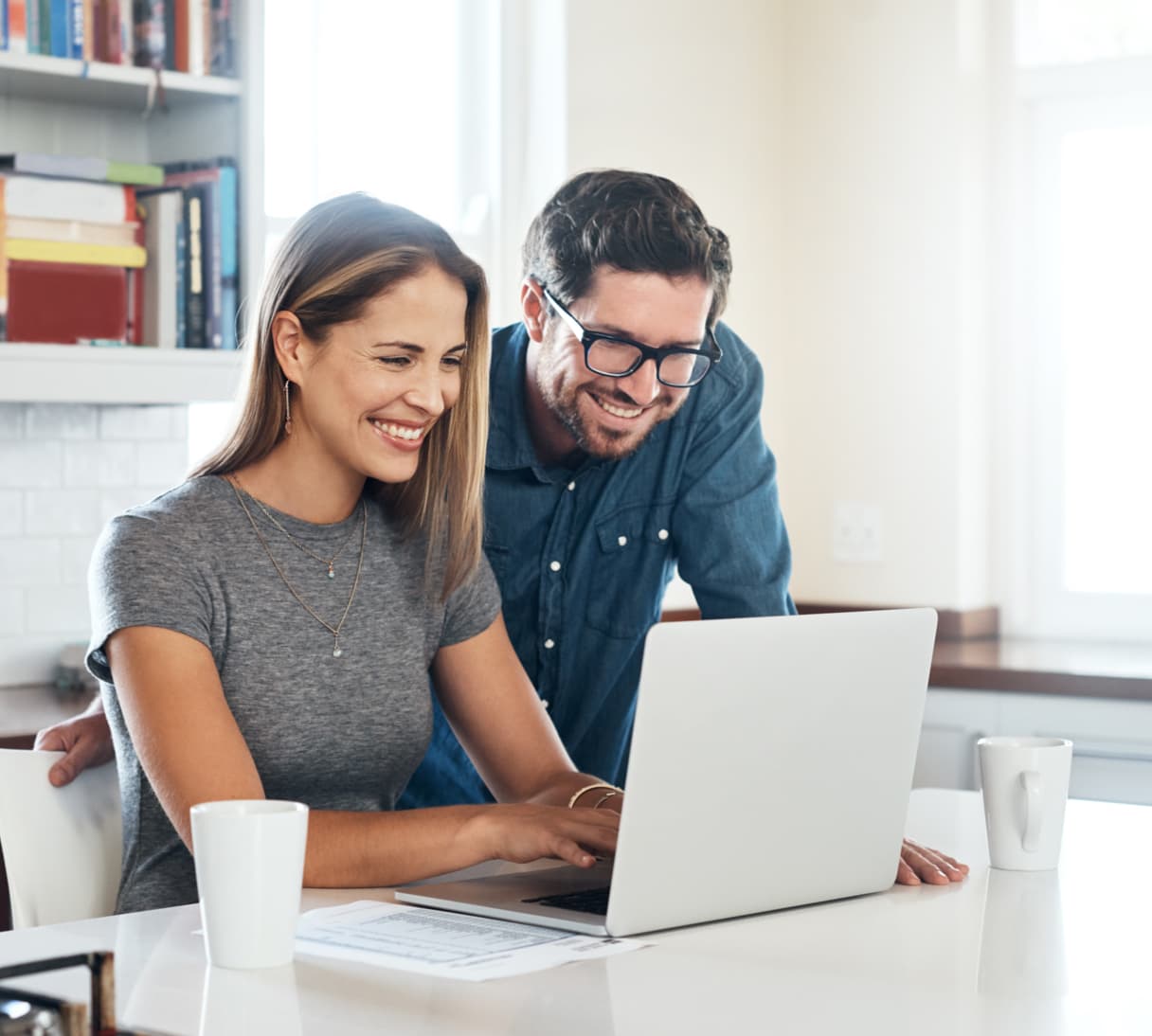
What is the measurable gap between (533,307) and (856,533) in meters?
2.01

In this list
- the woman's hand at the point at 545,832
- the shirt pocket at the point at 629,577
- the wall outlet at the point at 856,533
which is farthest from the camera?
the wall outlet at the point at 856,533

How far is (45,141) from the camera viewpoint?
3043 mm

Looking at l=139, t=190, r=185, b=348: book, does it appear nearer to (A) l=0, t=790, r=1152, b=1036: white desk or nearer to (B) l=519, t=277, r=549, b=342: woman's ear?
(B) l=519, t=277, r=549, b=342: woman's ear

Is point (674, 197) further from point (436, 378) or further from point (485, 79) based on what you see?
point (485, 79)

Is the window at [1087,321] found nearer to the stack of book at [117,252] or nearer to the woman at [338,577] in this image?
the stack of book at [117,252]

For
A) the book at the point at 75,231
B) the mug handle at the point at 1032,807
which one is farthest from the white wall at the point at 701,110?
the mug handle at the point at 1032,807

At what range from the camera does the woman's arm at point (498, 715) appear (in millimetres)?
1807

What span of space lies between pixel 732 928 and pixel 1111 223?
2.90 metres

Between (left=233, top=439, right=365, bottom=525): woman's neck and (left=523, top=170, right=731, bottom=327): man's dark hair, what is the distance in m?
0.41

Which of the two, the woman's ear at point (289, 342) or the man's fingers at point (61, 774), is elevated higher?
the woman's ear at point (289, 342)

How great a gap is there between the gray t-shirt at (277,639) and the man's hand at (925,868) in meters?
0.56

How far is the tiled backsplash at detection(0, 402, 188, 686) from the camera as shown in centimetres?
Answer: 304

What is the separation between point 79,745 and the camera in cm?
168

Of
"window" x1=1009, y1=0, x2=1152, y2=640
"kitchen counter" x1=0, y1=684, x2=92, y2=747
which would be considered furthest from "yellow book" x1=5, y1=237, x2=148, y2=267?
"window" x1=1009, y1=0, x2=1152, y2=640
